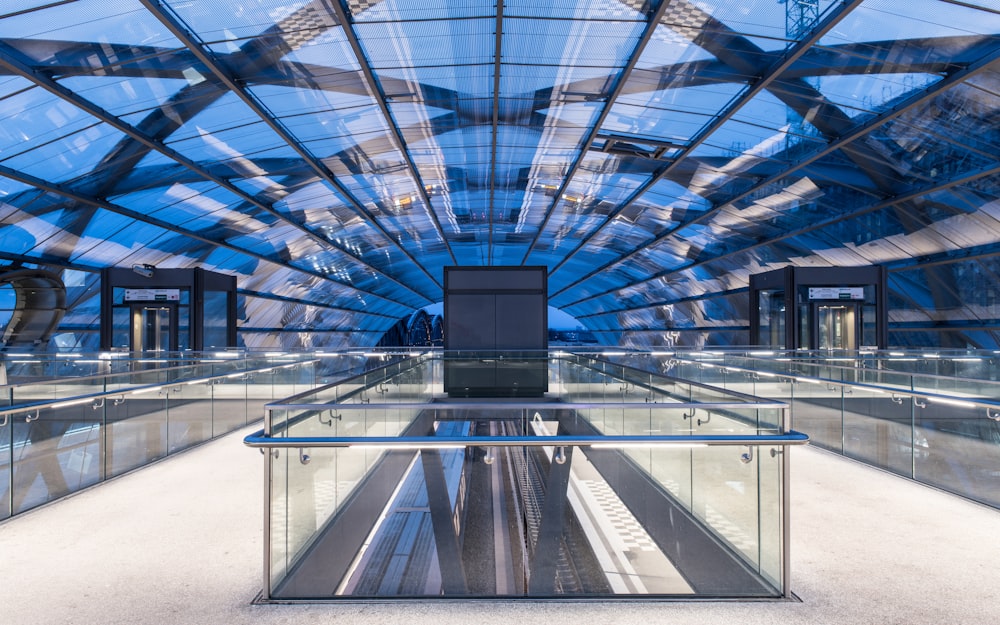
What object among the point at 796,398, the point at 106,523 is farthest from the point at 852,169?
the point at 106,523

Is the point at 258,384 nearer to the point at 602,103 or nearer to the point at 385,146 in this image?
the point at 385,146

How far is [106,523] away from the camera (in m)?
5.00

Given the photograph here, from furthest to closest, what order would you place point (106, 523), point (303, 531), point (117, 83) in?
point (117, 83), point (106, 523), point (303, 531)

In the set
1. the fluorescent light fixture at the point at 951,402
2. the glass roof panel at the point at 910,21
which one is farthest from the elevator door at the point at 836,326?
the fluorescent light fixture at the point at 951,402

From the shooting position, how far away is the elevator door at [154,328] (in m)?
22.1

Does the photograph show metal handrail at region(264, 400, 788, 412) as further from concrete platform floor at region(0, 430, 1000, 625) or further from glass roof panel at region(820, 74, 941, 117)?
glass roof panel at region(820, 74, 941, 117)

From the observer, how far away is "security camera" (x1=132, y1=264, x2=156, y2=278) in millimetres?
21453

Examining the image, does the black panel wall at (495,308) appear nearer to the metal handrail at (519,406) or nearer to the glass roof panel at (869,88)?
the glass roof panel at (869,88)

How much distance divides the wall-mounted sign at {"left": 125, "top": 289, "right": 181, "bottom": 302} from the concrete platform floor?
17.5m

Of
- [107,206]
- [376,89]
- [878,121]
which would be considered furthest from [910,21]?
[107,206]

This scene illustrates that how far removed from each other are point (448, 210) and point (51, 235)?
13.8 meters

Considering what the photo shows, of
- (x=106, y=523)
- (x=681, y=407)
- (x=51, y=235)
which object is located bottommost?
(x=106, y=523)

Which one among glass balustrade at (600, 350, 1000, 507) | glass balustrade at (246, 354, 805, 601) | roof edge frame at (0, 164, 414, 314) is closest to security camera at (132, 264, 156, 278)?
roof edge frame at (0, 164, 414, 314)

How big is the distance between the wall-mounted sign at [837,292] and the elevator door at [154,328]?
2236cm
